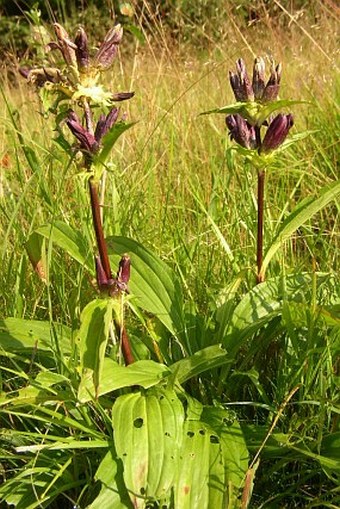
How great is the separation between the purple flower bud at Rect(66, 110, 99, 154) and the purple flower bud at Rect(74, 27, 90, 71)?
0.07 metres

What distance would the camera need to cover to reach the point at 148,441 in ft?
3.39

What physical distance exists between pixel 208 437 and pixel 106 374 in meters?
0.20

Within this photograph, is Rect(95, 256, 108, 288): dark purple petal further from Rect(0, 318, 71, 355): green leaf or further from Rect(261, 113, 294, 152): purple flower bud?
Rect(261, 113, 294, 152): purple flower bud

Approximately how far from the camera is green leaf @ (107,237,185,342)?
1299mm

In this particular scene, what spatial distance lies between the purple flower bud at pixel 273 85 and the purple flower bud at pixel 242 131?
60 millimetres

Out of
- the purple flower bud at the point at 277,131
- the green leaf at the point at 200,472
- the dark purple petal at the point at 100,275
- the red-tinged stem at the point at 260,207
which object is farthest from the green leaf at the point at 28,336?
the purple flower bud at the point at 277,131

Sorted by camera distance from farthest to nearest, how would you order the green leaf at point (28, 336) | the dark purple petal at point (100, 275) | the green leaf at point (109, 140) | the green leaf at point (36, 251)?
the green leaf at point (36, 251) < the green leaf at point (28, 336) < the dark purple petal at point (100, 275) < the green leaf at point (109, 140)

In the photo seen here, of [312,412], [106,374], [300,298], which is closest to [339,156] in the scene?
[300,298]

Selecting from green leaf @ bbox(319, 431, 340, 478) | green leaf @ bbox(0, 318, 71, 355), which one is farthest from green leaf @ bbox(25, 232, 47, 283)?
green leaf @ bbox(319, 431, 340, 478)

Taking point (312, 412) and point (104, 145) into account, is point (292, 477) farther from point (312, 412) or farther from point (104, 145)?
point (104, 145)

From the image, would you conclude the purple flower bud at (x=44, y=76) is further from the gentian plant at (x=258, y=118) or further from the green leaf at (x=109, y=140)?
the gentian plant at (x=258, y=118)

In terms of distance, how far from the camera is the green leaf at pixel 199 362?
1087 millimetres

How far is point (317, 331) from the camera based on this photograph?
122cm

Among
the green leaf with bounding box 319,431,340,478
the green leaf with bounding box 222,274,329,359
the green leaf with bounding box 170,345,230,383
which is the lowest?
the green leaf with bounding box 319,431,340,478
